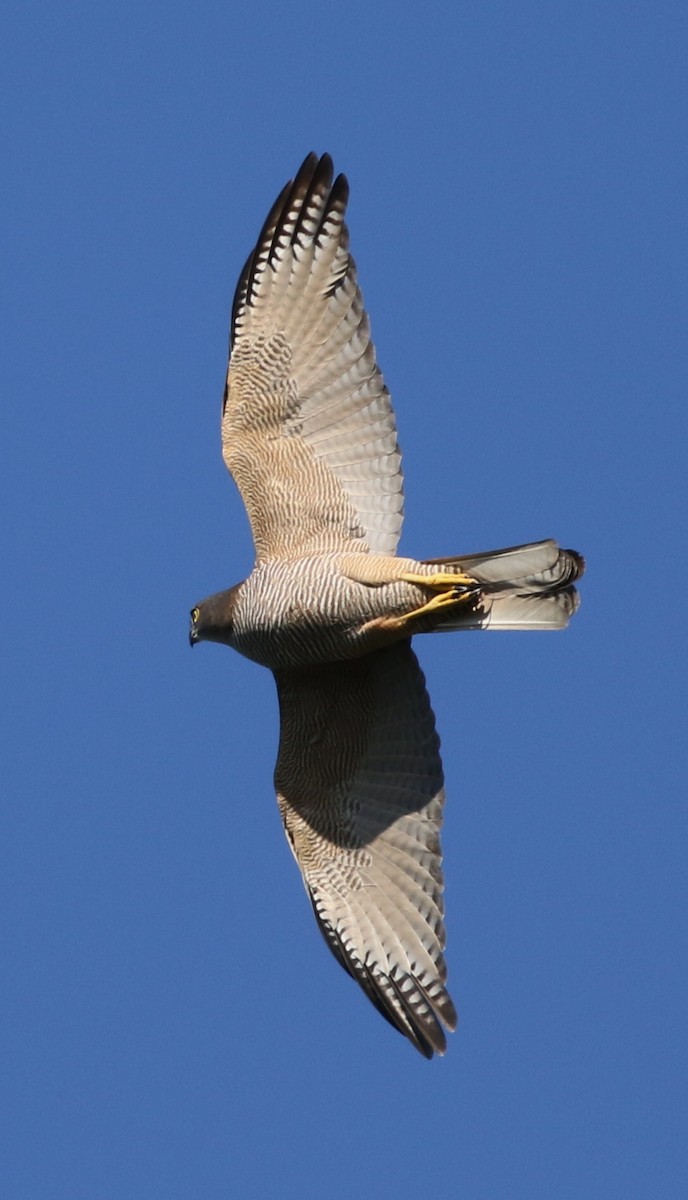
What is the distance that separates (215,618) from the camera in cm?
1302

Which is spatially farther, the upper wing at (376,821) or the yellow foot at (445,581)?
the upper wing at (376,821)

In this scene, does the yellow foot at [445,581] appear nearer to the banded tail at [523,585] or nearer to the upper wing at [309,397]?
the banded tail at [523,585]

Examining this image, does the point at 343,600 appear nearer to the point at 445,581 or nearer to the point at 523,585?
the point at 445,581

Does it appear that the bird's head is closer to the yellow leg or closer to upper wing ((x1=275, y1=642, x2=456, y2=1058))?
upper wing ((x1=275, y1=642, x2=456, y2=1058))

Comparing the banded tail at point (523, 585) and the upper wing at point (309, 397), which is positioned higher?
the upper wing at point (309, 397)

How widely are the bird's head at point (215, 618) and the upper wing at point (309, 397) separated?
411mm

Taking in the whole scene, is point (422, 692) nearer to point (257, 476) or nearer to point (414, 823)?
point (414, 823)

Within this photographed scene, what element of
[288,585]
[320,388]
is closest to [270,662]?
[288,585]

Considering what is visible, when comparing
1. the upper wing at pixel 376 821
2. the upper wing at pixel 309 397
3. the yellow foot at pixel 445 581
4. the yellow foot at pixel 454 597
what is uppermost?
the upper wing at pixel 309 397

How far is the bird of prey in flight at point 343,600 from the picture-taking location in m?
12.1

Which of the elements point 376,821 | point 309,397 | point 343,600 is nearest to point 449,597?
point 343,600

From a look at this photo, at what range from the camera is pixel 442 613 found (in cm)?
1209

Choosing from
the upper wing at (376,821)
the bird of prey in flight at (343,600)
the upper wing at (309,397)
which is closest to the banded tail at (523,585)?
the bird of prey in flight at (343,600)

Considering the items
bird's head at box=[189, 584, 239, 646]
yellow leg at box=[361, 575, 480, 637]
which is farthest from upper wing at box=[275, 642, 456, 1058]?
yellow leg at box=[361, 575, 480, 637]
